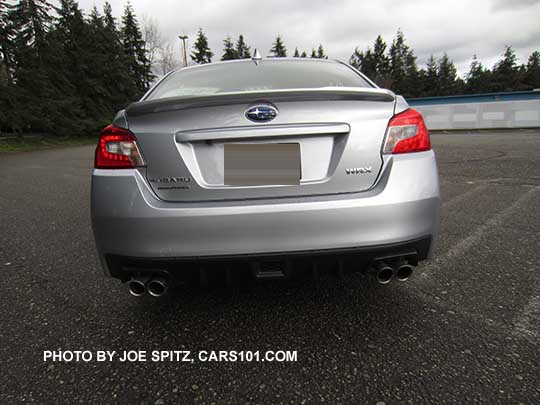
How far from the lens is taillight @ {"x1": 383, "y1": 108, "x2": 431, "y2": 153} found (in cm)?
138

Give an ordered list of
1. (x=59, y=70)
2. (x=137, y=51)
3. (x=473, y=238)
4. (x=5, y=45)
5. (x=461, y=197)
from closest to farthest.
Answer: (x=473, y=238)
(x=461, y=197)
(x=5, y=45)
(x=59, y=70)
(x=137, y=51)

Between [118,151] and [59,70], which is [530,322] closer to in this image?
[118,151]

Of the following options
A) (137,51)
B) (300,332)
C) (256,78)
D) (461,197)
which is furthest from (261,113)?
(137,51)

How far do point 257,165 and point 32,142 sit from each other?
26.0 meters

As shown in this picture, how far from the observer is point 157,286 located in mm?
1417

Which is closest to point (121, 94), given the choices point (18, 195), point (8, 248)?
point (18, 195)

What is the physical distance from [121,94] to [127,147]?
122 feet

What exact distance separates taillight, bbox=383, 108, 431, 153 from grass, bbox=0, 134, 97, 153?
22444mm

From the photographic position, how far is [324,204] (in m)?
1.29

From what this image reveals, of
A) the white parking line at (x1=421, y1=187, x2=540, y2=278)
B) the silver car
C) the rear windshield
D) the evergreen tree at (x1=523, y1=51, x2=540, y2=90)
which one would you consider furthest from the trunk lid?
the evergreen tree at (x1=523, y1=51, x2=540, y2=90)

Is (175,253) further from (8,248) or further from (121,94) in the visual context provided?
(121,94)

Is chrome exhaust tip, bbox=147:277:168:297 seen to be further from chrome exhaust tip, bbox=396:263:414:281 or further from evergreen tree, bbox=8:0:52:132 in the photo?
evergreen tree, bbox=8:0:52:132

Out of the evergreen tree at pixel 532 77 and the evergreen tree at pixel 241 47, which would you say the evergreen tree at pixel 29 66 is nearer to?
the evergreen tree at pixel 241 47

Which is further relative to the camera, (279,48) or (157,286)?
(279,48)
